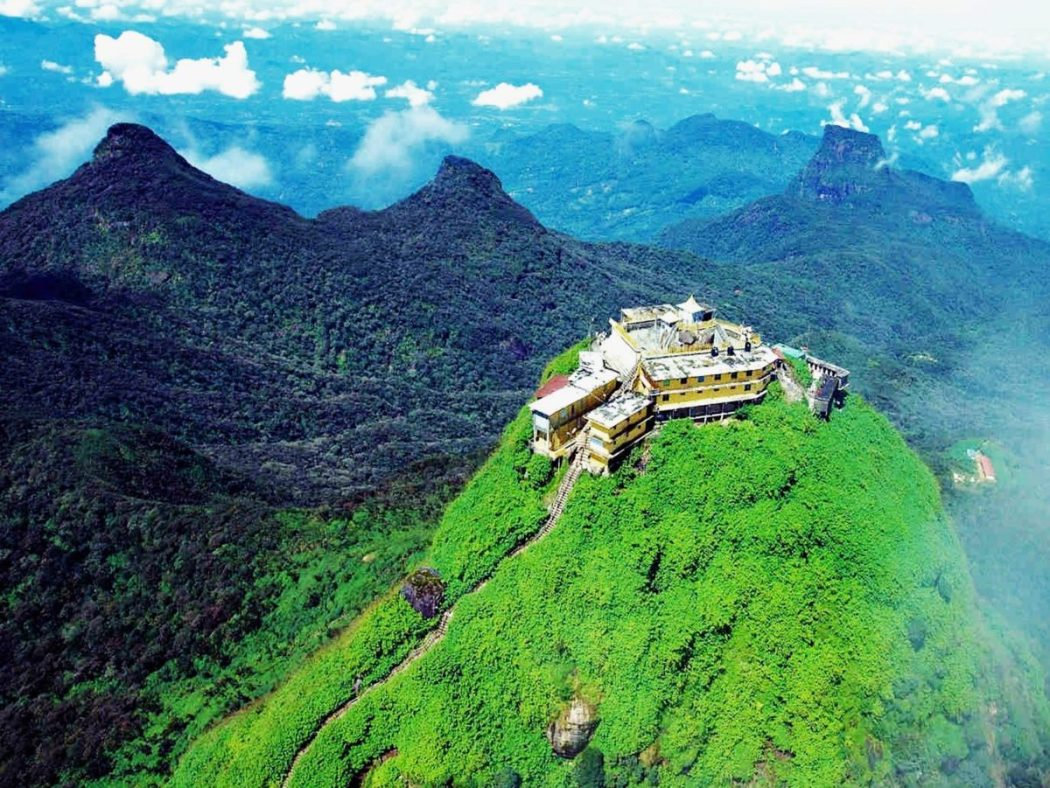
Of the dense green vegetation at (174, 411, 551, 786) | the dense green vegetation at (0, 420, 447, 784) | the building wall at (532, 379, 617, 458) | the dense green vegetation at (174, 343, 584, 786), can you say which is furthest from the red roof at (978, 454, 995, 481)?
the dense green vegetation at (174, 411, 551, 786)

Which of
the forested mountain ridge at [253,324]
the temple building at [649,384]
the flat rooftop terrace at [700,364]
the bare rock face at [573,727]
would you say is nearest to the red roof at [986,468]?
the temple building at [649,384]

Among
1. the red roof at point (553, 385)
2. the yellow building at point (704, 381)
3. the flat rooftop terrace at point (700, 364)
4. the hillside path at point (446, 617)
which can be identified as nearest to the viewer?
the hillside path at point (446, 617)

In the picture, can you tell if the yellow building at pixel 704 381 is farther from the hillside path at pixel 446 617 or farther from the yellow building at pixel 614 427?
the hillside path at pixel 446 617

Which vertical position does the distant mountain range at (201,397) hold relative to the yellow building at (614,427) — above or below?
below

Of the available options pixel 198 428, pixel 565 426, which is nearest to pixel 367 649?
pixel 565 426

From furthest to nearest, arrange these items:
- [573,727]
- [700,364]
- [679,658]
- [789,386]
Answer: [789,386]
[700,364]
[679,658]
[573,727]

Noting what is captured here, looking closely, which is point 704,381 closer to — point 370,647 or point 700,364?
point 700,364
